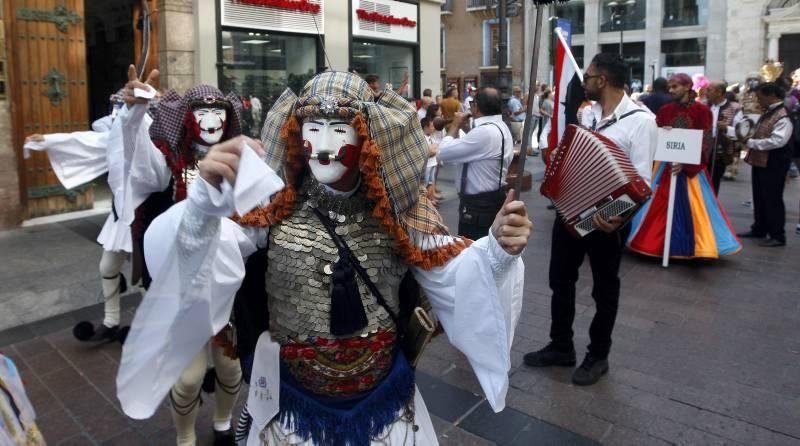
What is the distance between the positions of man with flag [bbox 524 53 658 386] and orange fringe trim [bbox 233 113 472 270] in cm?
207

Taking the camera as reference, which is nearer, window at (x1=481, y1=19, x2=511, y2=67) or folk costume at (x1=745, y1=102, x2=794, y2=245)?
folk costume at (x1=745, y1=102, x2=794, y2=245)

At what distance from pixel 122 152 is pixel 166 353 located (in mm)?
2590

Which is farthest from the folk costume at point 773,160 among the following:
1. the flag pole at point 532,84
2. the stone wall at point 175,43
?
the stone wall at point 175,43

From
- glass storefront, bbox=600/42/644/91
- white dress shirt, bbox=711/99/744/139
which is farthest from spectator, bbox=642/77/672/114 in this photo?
glass storefront, bbox=600/42/644/91

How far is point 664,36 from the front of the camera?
113ft

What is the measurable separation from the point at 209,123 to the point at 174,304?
6.93ft

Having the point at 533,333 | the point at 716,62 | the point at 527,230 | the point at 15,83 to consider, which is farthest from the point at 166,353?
the point at 716,62

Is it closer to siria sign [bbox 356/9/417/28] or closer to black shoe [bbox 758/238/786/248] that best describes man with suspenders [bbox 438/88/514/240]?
black shoe [bbox 758/238/786/248]

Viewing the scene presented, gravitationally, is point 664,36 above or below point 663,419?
above

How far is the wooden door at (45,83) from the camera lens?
796 cm

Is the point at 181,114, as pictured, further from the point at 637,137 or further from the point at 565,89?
the point at 637,137

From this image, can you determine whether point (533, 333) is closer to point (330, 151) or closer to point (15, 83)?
point (330, 151)

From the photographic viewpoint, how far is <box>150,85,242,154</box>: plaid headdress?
3537 millimetres

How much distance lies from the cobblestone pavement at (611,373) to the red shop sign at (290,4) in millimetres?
6687
